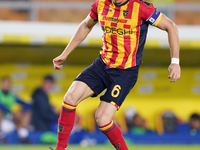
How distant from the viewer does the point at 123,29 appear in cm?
399

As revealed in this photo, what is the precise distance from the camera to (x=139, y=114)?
956 centimetres

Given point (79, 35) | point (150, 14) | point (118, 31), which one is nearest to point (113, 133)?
point (118, 31)

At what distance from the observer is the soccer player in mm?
3900

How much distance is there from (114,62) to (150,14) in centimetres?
64

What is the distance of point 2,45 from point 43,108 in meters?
1.66

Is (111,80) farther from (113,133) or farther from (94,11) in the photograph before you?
(94,11)

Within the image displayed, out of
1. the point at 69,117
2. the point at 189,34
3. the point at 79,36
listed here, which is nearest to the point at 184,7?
the point at 189,34

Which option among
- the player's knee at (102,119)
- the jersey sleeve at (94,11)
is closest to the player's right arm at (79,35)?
the jersey sleeve at (94,11)

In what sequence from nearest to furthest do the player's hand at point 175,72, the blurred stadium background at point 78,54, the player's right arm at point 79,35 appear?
the player's hand at point 175,72
the player's right arm at point 79,35
the blurred stadium background at point 78,54

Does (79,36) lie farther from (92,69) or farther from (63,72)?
(63,72)

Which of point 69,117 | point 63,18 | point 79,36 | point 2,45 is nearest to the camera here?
point 69,117

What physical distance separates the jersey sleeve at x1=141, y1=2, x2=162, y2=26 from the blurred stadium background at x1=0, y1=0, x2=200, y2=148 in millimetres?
4158

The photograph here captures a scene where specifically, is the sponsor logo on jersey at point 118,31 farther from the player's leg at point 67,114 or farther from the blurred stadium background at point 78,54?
the blurred stadium background at point 78,54

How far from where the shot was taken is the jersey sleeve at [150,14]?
12.6 ft
